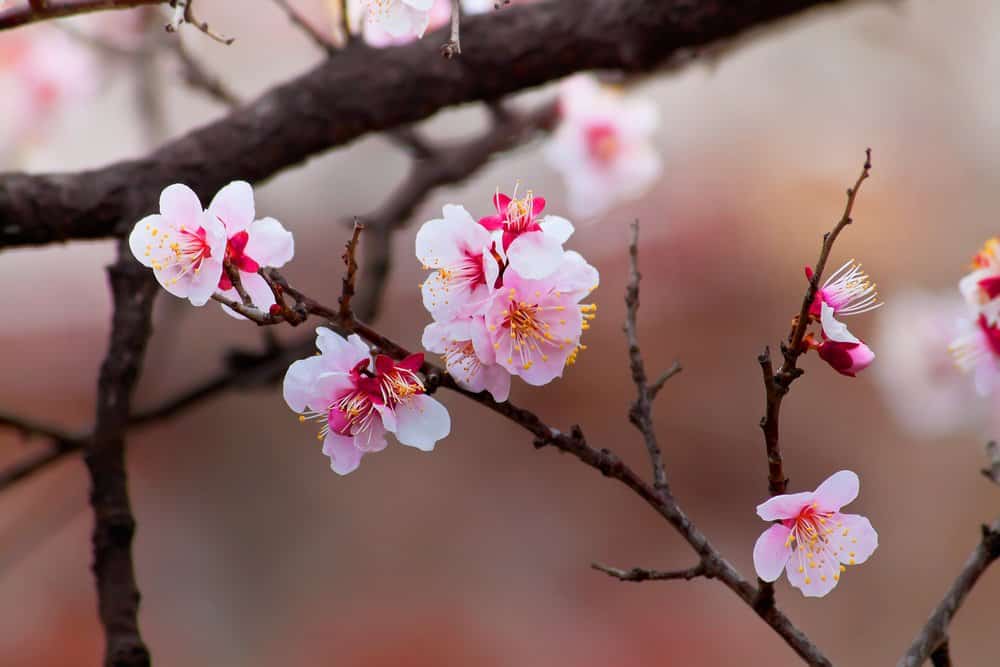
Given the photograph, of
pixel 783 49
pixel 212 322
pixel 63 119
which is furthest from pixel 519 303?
pixel 783 49

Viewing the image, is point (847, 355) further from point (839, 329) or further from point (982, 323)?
point (982, 323)

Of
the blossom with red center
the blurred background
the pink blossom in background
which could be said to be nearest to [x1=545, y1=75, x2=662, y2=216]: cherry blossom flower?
the pink blossom in background

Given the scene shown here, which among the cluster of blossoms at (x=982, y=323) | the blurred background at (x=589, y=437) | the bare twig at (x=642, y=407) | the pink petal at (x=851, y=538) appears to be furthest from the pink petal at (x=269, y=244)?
the blurred background at (x=589, y=437)

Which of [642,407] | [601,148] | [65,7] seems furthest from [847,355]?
[601,148]

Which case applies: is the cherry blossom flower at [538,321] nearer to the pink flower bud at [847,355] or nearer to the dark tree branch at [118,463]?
the pink flower bud at [847,355]

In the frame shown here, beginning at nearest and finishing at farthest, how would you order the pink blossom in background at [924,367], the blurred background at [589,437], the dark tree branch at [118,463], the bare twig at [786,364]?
1. the bare twig at [786,364]
2. the dark tree branch at [118,463]
3. the pink blossom in background at [924,367]
4. the blurred background at [589,437]

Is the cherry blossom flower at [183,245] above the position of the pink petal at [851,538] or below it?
above
